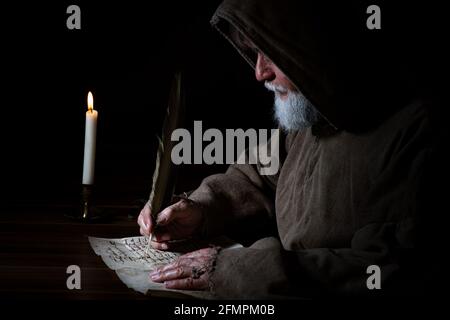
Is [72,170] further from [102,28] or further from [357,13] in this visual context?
[357,13]

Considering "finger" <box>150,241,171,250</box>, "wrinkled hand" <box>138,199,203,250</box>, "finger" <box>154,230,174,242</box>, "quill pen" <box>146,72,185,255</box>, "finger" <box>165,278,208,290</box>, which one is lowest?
"finger" <box>165,278,208,290</box>

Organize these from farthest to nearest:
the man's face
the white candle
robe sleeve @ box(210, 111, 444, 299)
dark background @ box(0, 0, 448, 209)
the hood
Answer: dark background @ box(0, 0, 448, 209) → the white candle → the man's face → the hood → robe sleeve @ box(210, 111, 444, 299)

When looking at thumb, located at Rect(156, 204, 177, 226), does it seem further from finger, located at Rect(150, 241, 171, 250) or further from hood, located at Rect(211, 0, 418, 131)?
hood, located at Rect(211, 0, 418, 131)

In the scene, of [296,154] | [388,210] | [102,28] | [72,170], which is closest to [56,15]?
[102,28]

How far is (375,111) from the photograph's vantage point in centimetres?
140

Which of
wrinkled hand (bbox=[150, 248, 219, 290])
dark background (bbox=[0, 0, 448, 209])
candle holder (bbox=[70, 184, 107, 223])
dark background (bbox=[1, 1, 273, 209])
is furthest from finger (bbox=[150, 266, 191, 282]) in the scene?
Answer: dark background (bbox=[1, 1, 273, 209])

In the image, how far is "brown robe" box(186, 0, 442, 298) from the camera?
3.92 feet

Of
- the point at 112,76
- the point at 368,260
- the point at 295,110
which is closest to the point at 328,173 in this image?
the point at 295,110

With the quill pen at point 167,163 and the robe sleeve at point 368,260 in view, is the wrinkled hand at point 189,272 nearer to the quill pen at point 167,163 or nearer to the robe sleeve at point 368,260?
the robe sleeve at point 368,260

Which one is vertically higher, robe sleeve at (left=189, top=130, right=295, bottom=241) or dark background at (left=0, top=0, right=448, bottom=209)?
dark background at (left=0, top=0, right=448, bottom=209)

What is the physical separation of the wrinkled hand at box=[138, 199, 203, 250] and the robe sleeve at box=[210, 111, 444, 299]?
36cm

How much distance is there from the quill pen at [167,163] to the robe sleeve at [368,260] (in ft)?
1.16

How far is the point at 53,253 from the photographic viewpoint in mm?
1427

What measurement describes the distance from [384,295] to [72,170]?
5.95 feet
